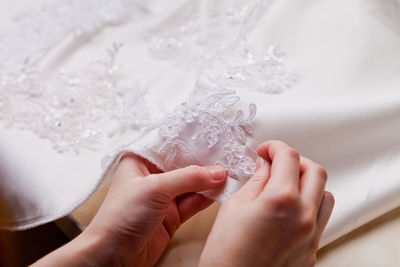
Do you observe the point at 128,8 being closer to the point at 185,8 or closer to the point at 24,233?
the point at 185,8

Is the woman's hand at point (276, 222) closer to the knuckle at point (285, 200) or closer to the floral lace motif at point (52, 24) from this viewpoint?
the knuckle at point (285, 200)

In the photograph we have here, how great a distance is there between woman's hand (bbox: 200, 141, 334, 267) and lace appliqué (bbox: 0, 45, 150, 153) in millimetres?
440

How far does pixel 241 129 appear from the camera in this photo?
0.88m

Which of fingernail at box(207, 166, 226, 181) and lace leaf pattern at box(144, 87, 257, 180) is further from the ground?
lace leaf pattern at box(144, 87, 257, 180)

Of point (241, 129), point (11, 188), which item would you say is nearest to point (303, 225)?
point (241, 129)

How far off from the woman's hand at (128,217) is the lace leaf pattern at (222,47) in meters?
0.31

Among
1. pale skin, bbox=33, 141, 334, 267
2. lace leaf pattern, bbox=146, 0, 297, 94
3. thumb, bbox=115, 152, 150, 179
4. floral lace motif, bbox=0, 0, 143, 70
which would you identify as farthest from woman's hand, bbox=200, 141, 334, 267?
floral lace motif, bbox=0, 0, 143, 70

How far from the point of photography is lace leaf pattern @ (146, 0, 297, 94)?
3.47 feet

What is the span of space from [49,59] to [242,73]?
0.55m

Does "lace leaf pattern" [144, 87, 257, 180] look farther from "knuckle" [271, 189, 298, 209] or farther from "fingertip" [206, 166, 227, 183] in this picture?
"knuckle" [271, 189, 298, 209]

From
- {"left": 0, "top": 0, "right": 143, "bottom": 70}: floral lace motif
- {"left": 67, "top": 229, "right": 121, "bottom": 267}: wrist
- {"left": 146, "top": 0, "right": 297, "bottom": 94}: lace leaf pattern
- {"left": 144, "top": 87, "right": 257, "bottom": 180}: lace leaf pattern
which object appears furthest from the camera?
{"left": 0, "top": 0, "right": 143, "bottom": 70}: floral lace motif

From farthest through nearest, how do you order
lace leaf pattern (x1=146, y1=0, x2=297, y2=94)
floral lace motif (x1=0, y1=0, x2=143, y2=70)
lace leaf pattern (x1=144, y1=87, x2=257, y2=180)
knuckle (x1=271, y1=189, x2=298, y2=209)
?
floral lace motif (x1=0, y1=0, x2=143, y2=70) → lace leaf pattern (x1=146, y1=0, x2=297, y2=94) → lace leaf pattern (x1=144, y1=87, x2=257, y2=180) → knuckle (x1=271, y1=189, x2=298, y2=209)

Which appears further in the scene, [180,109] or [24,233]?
[24,233]

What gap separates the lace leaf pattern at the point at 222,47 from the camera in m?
1.06
